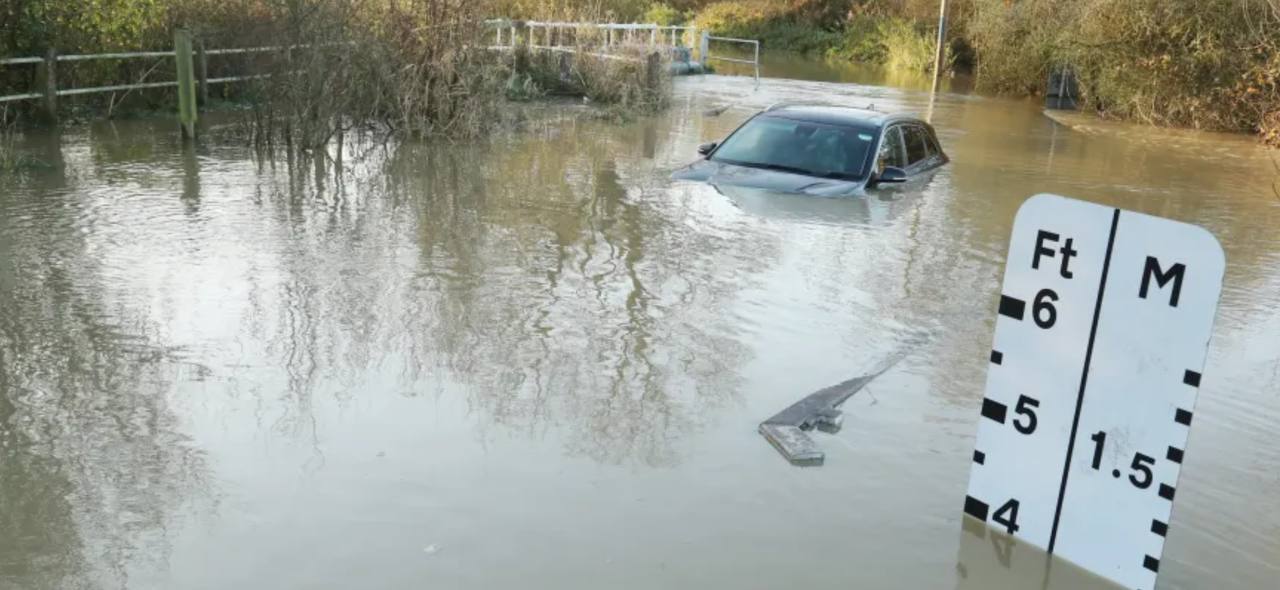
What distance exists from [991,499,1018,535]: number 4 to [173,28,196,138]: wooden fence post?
12.9m

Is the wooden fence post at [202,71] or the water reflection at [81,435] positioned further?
the wooden fence post at [202,71]

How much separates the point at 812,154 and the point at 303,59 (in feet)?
20.9

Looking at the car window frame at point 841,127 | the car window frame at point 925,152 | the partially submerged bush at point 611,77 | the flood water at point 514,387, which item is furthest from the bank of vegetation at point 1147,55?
the flood water at point 514,387

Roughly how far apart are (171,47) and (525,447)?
15068 millimetres

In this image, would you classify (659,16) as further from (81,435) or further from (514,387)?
(81,435)

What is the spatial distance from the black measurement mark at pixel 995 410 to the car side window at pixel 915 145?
30.0 ft

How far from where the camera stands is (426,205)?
11570 mm

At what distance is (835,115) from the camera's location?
41.5 ft

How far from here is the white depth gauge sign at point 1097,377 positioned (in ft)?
12.5

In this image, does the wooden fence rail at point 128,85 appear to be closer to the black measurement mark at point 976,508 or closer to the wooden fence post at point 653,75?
the wooden fence post at point 653,75

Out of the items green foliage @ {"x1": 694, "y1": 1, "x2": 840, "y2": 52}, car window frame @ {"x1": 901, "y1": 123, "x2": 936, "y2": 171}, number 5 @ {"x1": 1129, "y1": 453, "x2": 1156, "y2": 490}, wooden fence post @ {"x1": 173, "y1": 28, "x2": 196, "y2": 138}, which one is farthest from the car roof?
green foliage @ {"x1": 694, "y1": 1, "x2": 840, "y2": 52}

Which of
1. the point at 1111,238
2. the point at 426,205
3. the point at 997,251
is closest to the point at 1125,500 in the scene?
the point at 1111,238

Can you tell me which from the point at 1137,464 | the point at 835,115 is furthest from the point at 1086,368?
the point at 835,115

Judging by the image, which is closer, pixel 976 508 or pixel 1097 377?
pixel 1097 377
